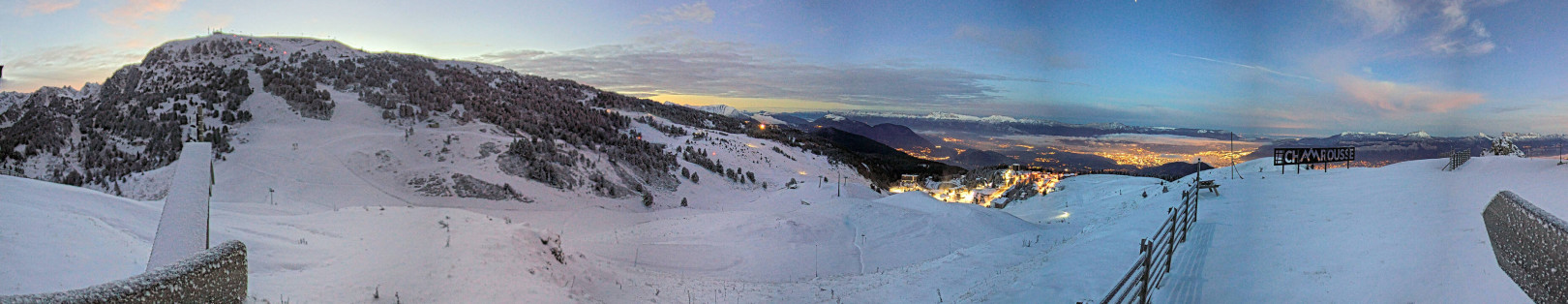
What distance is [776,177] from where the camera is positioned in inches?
1209

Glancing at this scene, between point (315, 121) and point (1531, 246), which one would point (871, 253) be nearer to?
point (1531, 246)

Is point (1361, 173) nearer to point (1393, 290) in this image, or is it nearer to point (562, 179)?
point (1393, 290)

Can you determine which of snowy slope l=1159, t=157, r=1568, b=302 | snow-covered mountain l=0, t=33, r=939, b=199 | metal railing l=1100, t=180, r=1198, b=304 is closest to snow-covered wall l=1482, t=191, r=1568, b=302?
snowy slope l=1159, t=157, r=1568, b=302

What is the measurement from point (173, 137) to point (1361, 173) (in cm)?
3060

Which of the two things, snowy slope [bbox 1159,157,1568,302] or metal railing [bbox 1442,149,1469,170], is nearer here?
snowy slope [bbox 1159,157,1568,302]

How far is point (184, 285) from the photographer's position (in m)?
2.80

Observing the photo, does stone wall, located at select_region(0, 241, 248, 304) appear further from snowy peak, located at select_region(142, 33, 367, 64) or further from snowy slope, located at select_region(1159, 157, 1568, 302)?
snowy peak, located at select_region(142, 33, 367, 64)

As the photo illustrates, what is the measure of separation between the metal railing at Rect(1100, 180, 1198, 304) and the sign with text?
868cm

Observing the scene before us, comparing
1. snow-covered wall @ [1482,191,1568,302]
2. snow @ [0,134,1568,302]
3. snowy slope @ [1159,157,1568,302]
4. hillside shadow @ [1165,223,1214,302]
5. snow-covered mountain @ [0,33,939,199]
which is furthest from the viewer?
snow-covered mountain @ [0,33,939,199]

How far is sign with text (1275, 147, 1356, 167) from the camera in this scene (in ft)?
51.3

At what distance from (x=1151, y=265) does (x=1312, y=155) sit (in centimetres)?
1517

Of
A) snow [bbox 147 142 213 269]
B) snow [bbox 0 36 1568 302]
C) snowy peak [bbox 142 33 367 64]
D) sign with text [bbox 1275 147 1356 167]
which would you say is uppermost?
snowy peak [bbox 142 33 367 64]

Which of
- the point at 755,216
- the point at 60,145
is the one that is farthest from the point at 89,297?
the point at 60,145

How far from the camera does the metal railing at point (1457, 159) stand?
1074cm
